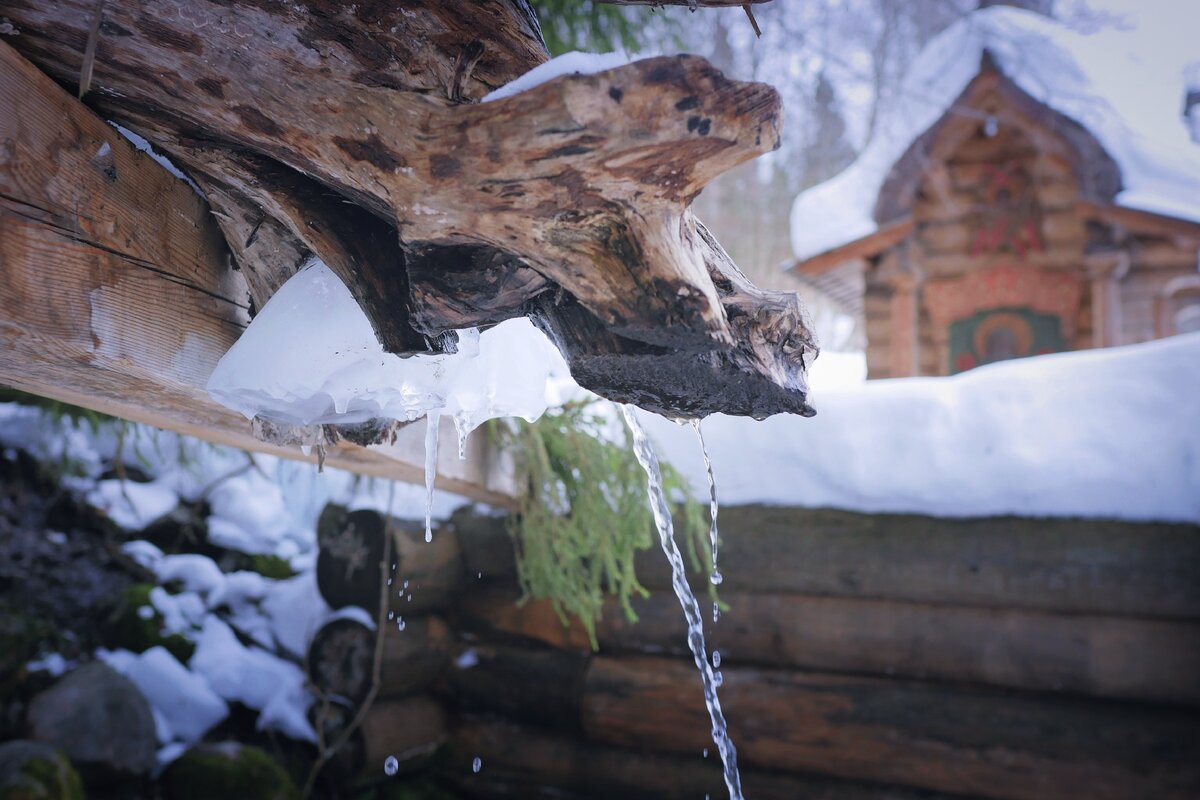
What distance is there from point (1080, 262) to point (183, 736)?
7946mm

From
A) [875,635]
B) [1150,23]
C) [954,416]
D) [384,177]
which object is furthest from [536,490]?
[1150,23]

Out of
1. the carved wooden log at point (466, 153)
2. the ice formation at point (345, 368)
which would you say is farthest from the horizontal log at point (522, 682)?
the carved wooden log at point (466, 153)

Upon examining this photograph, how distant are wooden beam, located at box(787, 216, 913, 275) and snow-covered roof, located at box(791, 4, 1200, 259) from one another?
7cm

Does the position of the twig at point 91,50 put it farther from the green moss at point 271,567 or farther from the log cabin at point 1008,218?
the log cabin at point 1008,218

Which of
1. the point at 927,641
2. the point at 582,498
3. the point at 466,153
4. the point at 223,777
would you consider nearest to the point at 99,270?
the point at 466,153

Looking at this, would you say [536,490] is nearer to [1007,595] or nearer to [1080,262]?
[1007,595]

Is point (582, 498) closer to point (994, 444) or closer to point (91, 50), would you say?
point (994, 444)

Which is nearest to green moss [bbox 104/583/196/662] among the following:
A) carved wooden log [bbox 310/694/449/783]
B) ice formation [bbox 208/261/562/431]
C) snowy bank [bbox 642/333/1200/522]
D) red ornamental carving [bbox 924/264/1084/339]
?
carved wooden log [bbox 310/694/449/783]

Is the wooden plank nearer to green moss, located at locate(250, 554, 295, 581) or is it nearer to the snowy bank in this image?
the snowy bank

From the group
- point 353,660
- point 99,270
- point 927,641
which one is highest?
point 99,270

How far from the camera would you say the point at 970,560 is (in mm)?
3855

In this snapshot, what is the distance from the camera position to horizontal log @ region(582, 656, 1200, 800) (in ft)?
11.8

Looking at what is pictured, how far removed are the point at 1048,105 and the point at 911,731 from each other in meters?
6.20

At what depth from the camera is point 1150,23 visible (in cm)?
1106
